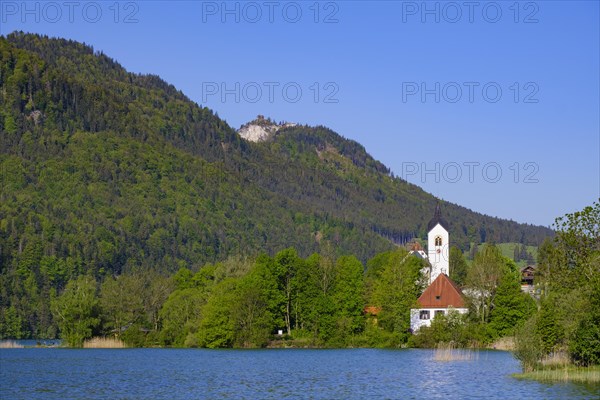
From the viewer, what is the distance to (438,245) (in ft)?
520

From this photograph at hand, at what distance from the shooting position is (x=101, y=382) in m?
66.7

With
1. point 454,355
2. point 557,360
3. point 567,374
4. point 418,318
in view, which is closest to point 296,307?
point 418,318

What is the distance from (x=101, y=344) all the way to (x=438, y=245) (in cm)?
6159

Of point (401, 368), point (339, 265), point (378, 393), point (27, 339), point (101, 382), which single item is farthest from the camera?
point (27, 339)

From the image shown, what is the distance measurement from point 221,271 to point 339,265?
15.9 metres

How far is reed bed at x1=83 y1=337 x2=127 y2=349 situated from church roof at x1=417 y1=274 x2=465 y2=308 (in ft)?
128

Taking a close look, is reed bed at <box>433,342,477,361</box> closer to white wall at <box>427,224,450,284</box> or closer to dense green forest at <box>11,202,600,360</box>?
dense green forest at <box>11,202,600,360</box>

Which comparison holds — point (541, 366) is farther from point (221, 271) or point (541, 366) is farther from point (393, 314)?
point (221, 271)

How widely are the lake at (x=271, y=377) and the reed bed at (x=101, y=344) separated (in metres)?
20.6

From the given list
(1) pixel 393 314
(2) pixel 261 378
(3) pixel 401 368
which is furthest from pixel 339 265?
(2) pixel 261 378

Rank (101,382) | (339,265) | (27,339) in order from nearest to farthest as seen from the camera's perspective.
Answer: (101,382) → (339,265) → (27,339)

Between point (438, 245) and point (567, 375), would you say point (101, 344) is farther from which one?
point (567, 375)

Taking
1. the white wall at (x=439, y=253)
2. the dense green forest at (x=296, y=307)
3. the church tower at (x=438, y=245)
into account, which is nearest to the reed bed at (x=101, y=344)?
the dense green forest at (x=296, y=307)

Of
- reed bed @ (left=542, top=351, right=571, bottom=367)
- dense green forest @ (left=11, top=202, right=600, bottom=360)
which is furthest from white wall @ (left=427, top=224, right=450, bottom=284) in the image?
reed bed @ (left=542, top=351, right=571, bottom=367)
